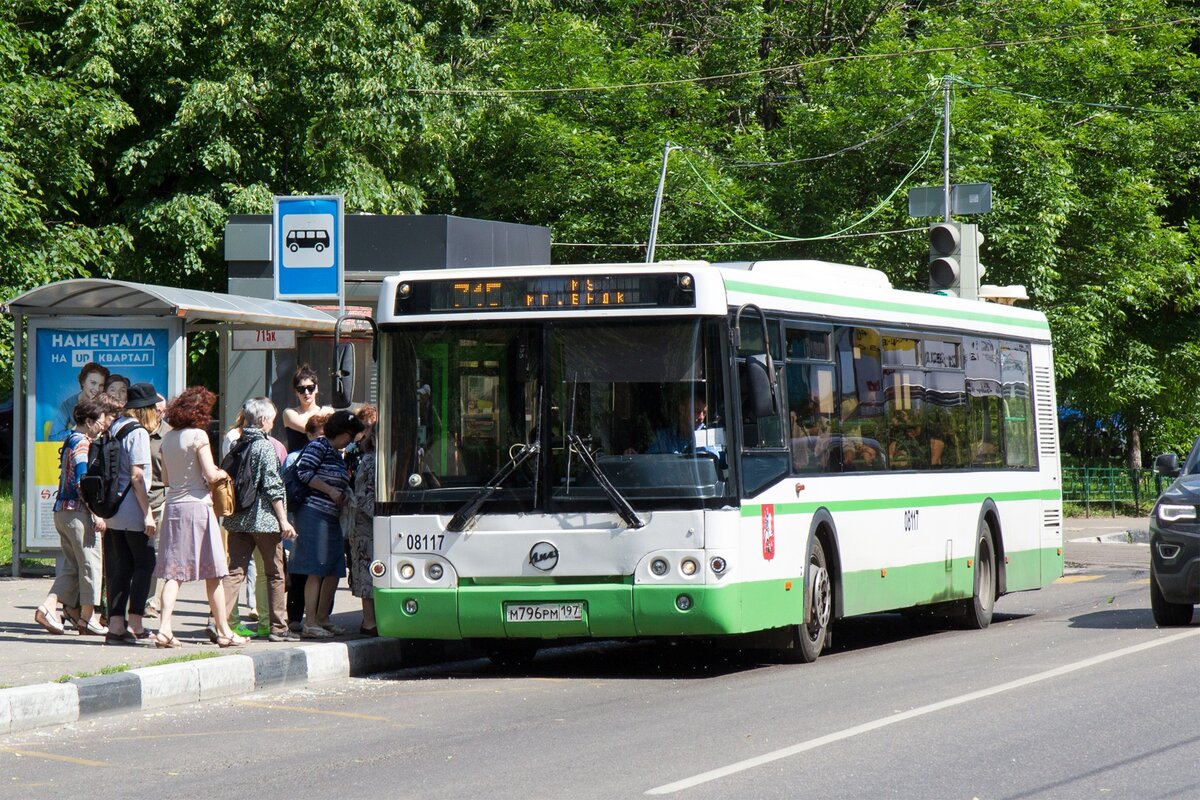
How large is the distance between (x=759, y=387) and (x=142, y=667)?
4156 mm

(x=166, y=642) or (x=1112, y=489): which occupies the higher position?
(x=1112, y=489)

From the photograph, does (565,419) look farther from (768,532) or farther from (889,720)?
(889,720)

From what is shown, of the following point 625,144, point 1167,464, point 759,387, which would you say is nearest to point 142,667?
point 759,387

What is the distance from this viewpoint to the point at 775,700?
9.74m

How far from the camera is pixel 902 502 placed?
13234 mm

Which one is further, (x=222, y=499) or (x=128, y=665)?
(x=222, y=499)

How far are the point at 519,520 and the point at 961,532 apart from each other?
5.08 m

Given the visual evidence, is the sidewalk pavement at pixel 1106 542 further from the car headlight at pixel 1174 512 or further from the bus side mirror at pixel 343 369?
the bus side mirror at pixel 343 369

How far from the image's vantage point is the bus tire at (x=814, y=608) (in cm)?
1173

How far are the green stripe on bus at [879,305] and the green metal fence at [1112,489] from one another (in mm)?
17375

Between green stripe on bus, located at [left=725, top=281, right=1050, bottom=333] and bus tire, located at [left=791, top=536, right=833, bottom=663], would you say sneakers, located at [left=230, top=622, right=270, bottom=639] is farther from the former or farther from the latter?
green stripe on bus, located at [left=725, top=281, right=1050, bottom=333]

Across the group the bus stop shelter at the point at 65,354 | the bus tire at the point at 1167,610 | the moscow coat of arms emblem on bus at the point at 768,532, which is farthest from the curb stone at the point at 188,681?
the bus tire at the point at 1167,610

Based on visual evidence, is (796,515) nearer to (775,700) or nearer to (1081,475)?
(775,700)

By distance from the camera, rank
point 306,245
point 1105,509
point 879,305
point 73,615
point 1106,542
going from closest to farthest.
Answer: point 73,615 < point 879,305 < point 306,245 < point 1106,542 < point 1105,509
